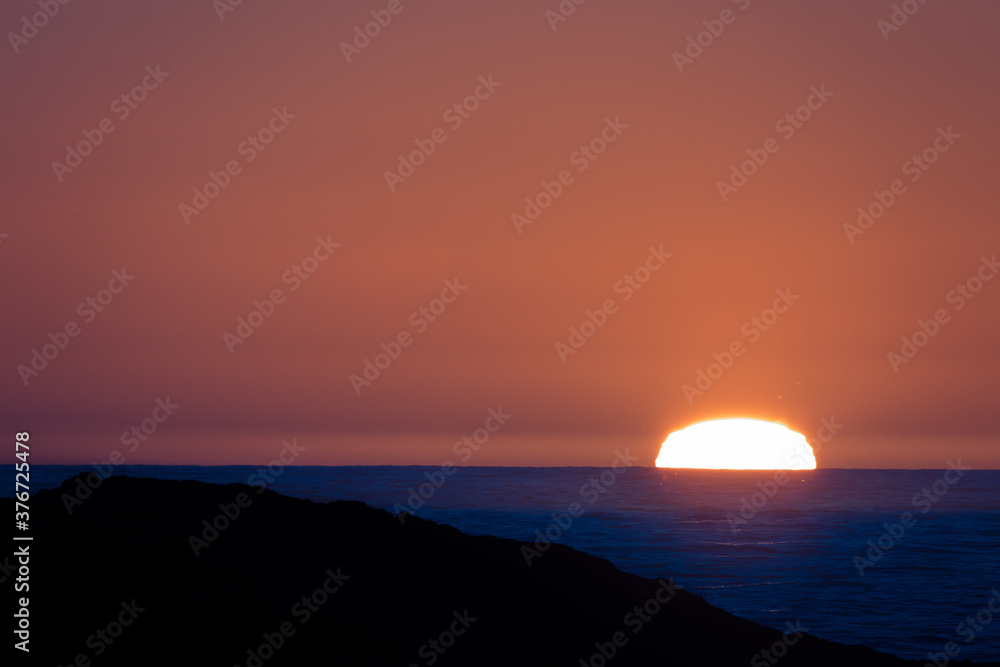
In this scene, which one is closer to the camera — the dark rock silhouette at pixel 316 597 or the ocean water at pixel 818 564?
the dark rock silhouette at pixel 316 597

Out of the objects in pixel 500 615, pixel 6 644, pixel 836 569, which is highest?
pixel 836 569

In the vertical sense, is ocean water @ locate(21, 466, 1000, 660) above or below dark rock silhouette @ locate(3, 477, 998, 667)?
above

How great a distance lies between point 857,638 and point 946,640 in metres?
2.24

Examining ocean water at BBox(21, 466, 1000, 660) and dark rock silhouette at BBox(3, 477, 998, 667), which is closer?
dark rock silhouette at BBox(3, 477, 998, 667)

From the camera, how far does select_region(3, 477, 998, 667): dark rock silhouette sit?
13.1 meters

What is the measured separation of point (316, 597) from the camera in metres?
14.2

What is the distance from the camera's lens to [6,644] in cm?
1245

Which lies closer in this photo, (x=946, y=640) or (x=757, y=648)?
(x=757, y=648)

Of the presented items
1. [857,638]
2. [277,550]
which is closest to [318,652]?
[277,550]

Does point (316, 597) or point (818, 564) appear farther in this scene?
point (818, 564)

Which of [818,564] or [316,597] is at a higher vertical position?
[818,564]

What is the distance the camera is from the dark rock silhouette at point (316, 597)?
13.1 metres

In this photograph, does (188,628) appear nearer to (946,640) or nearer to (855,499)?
(946,640)

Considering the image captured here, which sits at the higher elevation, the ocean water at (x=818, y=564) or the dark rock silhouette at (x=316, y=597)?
the ocean water at (x=818, y=564)
